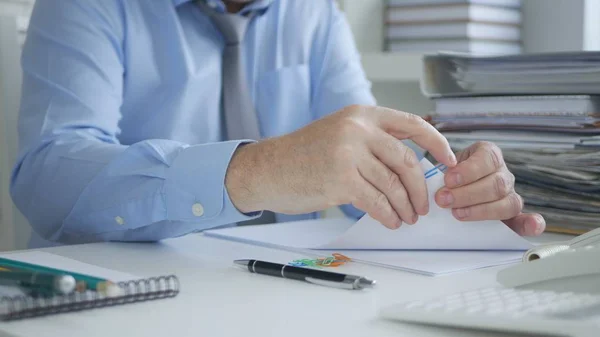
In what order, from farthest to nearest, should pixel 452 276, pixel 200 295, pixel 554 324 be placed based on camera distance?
pixel 452 276, pixel 200 295, pixel 554 324

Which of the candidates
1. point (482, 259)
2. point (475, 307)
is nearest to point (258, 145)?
point (482, 259)

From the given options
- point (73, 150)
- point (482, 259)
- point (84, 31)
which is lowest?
point (482, 259)

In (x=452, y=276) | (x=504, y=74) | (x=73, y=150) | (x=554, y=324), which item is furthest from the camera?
(x=504, y=74)

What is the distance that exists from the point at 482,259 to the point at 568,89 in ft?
1.26

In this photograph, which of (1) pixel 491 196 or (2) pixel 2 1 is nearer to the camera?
(1) pixel 491 196

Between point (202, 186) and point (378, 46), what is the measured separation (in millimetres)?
1125

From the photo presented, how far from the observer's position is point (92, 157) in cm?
106

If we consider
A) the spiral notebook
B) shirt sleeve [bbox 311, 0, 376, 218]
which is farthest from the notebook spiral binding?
shirt sleeve [bbox 311, 0, 376, 218]

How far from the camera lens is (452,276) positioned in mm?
798

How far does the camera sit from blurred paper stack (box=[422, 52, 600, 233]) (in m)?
1.10

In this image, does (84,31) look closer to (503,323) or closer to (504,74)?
(504,74)

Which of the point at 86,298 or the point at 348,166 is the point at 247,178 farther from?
the point at 86,298

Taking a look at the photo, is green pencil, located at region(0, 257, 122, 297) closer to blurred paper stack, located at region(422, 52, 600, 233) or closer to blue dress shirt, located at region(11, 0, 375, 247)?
blue dress shirt, located at region(11, 0, 375, 247)

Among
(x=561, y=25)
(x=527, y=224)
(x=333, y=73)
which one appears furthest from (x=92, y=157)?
(x=561, y=25)
